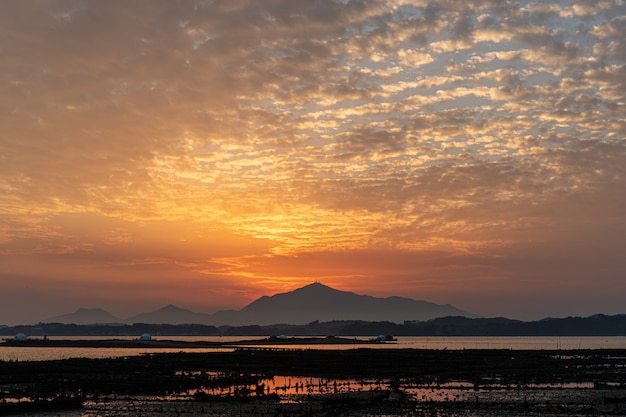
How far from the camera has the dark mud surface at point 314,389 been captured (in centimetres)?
4647

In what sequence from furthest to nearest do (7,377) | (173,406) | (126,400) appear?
1. (7,377)
2. (126,400)
3. (173,406)

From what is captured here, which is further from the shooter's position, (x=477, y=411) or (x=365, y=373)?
(x=365, y=373)

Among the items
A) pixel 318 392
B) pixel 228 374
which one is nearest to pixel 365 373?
pixel 228 374

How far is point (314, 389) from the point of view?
2431 inches

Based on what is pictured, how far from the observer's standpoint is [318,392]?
58.9m

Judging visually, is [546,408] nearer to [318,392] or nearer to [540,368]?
[318,392]

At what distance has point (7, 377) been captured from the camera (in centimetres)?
7250

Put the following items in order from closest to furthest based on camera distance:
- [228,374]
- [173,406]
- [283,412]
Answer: [283,412], [173,406], [228,374]

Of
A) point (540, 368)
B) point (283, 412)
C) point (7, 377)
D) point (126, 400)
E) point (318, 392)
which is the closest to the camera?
point (283, 412)

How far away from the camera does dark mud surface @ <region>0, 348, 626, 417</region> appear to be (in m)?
46.5

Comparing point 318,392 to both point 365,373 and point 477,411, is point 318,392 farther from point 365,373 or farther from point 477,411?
point 365,373

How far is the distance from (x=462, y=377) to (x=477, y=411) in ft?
100

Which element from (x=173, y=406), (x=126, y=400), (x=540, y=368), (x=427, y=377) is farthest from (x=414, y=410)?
(x=540, y=368)

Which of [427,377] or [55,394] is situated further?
[427,377]
